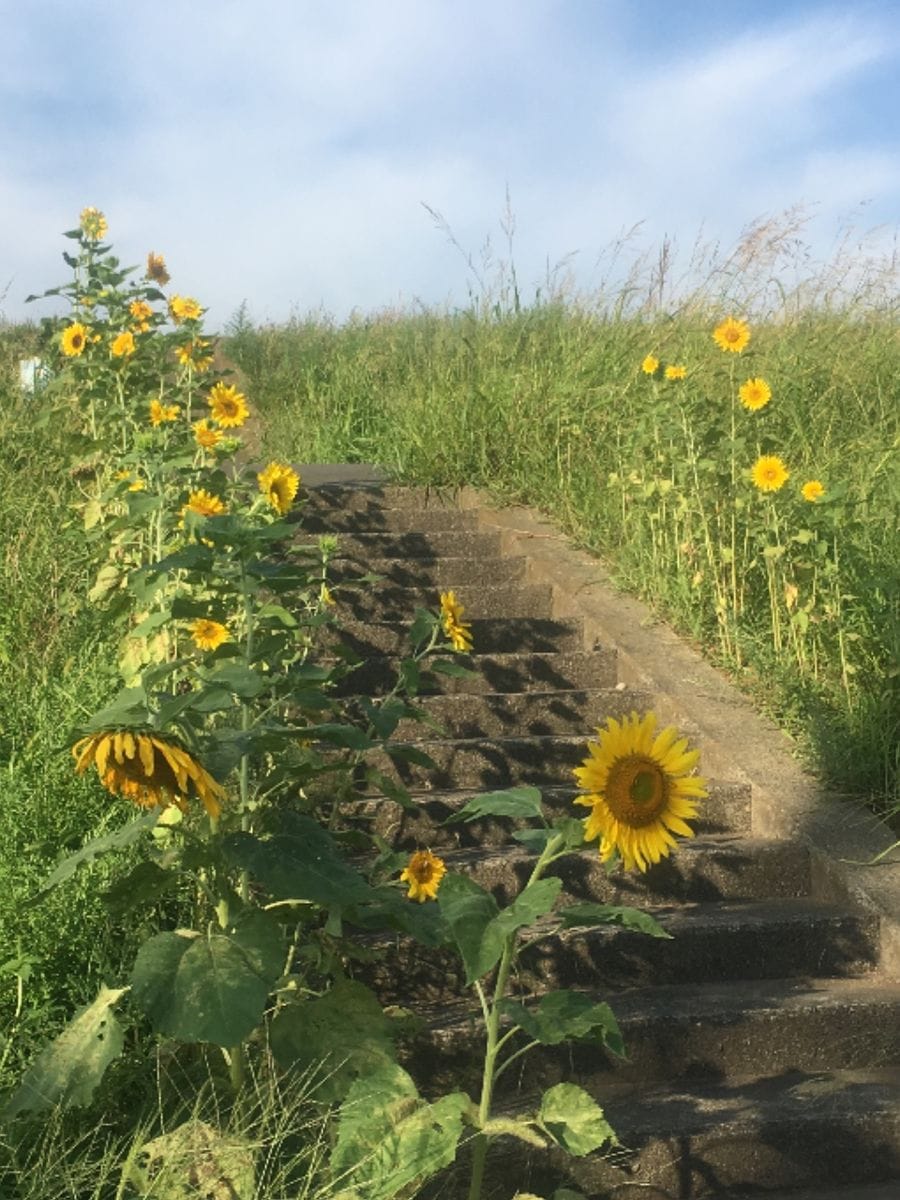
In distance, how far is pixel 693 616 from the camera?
5.92 meters

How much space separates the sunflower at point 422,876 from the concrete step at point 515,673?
2.30 m

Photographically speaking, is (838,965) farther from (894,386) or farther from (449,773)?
(894,386)

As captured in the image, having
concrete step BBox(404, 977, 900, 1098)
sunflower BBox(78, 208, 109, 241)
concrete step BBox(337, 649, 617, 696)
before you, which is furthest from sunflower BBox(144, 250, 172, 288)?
concrete step BBox(404, 977, 900, 1098)

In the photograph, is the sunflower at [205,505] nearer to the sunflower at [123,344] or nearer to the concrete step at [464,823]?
the concrete step at [464,823]

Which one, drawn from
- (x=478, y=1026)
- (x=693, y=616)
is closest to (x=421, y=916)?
(x=478, y=1026)

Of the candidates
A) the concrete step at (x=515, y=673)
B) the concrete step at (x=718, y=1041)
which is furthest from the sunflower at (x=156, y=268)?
the concrete step at (x=718, y=1041)

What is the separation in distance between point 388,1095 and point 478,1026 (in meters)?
1.12

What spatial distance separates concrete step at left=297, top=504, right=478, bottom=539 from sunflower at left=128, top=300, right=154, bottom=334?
118 cm

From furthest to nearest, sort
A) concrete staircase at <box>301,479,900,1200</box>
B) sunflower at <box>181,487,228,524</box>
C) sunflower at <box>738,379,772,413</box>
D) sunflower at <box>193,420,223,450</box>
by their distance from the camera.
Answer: sunflower at <box>738,379,772,413</box> → sunflower at <box>193,420,223,450</box> → sunflower at <box>181,487,228,524</box> → concrete staircase at <box>301,479,900,1200</box>

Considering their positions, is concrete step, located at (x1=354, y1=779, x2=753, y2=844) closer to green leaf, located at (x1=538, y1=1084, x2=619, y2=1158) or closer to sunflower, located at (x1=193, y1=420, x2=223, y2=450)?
sunflower, located at (x1=193, y1=420, x2=223, y2=450)

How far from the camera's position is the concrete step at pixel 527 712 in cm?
548

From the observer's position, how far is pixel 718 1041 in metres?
3.93

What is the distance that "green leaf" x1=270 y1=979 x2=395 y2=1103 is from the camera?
115 inches

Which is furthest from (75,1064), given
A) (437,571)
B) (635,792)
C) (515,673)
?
(437,571)
